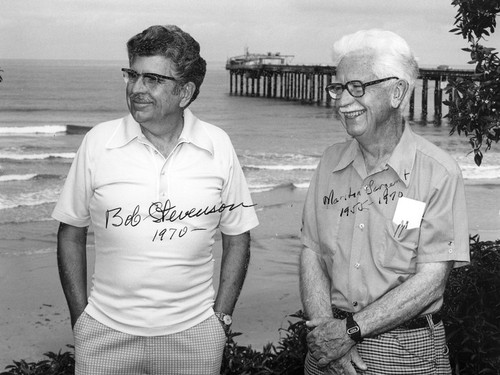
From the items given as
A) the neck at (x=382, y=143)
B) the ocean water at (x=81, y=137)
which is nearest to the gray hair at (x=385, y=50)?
the neck at (x=382, y=143)

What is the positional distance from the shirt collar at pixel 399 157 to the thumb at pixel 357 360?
55 centimetres

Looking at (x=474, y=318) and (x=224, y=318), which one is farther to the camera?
(x=474, y=318)

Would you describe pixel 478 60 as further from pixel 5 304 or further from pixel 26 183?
pixel 26 183

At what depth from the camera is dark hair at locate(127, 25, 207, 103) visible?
8.32 ft

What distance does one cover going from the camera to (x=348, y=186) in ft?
8.45

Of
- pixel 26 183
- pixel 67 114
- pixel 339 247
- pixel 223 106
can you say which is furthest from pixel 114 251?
pixel 223 106

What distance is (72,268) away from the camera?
104 inches

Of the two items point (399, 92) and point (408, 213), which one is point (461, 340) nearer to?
point (408, 213)

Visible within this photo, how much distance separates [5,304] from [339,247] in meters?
5.96

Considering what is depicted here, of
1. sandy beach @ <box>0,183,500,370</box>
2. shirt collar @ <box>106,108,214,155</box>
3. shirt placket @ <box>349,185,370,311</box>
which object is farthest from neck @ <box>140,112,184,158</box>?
sandy beach @ <box>0,183,500,370</box>

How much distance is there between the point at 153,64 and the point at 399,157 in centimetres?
84

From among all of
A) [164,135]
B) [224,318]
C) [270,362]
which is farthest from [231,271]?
[270,362]

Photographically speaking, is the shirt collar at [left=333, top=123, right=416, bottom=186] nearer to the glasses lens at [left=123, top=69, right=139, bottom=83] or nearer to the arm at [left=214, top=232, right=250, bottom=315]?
the arm at [left=214, top=232, right=250, bottom=315]

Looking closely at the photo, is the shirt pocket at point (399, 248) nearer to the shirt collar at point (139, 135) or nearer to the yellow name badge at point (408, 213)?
the yellow name badge at point (408, 213)
